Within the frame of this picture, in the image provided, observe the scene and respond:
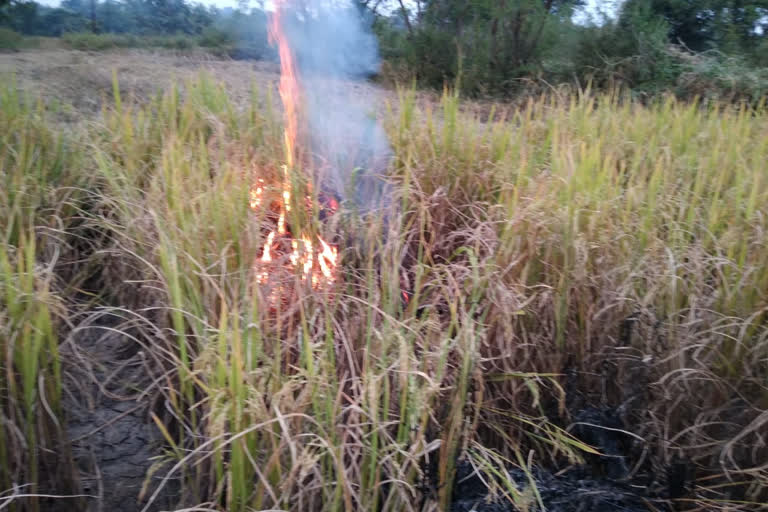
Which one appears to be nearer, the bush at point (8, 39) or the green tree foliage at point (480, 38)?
the bush at point (8, 39)

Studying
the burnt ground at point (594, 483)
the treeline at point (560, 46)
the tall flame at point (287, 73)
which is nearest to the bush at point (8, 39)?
the treeline at point (560, 46)

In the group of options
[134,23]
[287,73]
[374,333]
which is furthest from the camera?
[134,23]

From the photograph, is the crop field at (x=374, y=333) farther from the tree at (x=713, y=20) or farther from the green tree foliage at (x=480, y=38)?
the tree at (x=713, y=20)

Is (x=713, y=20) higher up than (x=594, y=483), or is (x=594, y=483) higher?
(x=713, y=20)

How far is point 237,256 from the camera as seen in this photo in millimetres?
2414

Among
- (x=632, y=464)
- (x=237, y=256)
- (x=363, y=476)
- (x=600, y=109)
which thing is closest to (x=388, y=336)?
(x=363, y=476)

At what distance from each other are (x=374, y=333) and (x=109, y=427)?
95cm

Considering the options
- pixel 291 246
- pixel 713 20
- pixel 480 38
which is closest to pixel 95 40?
pixel 480 38

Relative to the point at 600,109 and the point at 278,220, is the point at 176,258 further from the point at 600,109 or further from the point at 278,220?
the point at 600,109

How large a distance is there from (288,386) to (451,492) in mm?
592

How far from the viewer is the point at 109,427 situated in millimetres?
2189

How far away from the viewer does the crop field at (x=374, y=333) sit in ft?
6.12

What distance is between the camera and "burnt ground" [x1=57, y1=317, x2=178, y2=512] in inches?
79.5

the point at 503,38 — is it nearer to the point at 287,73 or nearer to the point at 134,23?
the point at 134,23
